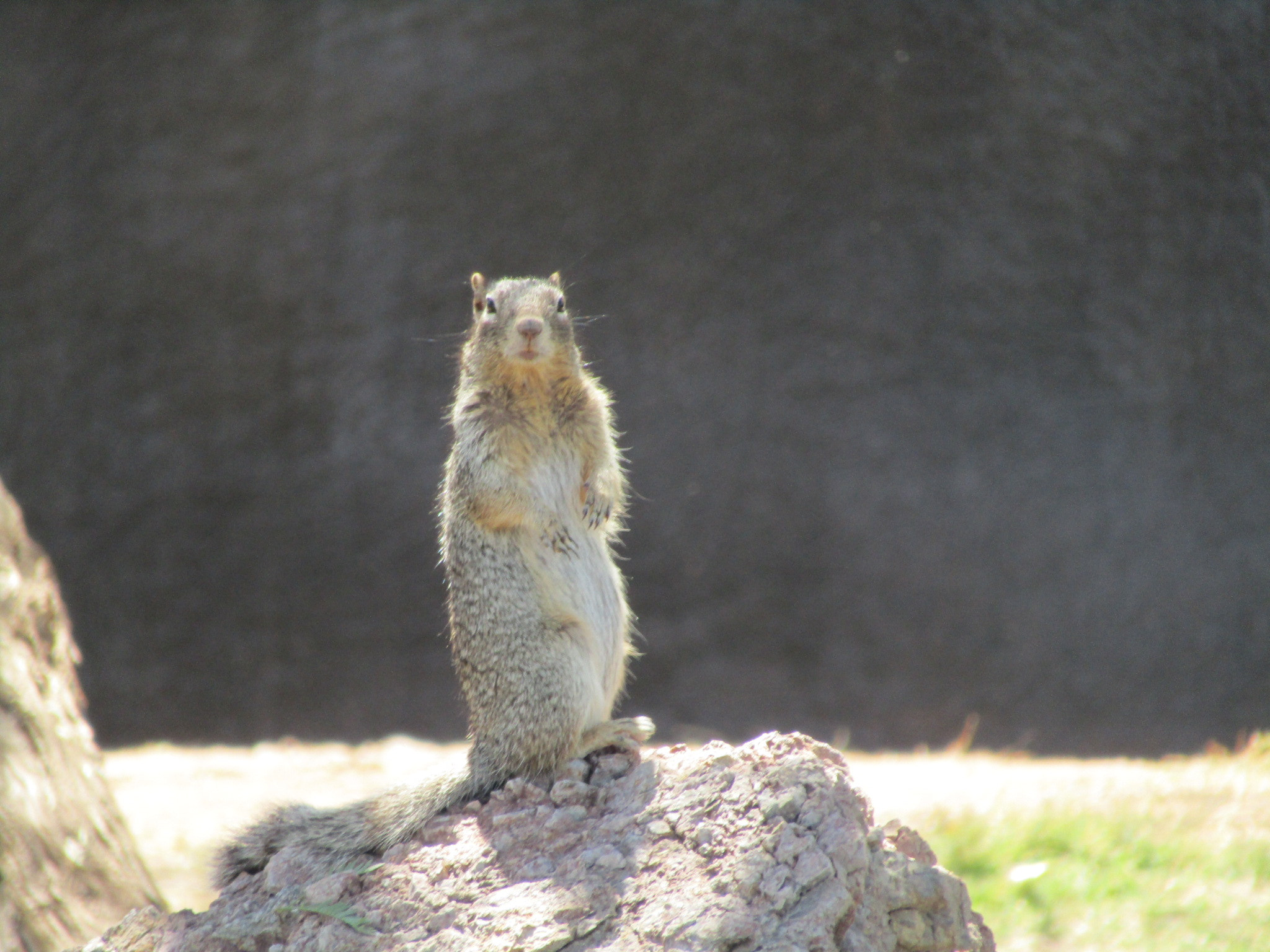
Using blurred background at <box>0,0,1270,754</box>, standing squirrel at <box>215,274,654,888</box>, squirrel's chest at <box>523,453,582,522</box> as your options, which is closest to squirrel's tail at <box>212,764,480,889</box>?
standing squirrel at <box>215,274,654,888</box>

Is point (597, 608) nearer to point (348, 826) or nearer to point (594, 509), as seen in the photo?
point (594, 509)

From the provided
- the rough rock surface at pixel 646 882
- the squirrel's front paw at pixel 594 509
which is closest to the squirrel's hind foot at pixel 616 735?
the rough rock surface at pixel 646 882

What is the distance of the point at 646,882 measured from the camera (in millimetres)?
2609

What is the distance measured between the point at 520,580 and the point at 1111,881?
257 centimetres

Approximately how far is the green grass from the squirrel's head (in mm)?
2509

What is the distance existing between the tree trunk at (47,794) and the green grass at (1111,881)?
120 inches

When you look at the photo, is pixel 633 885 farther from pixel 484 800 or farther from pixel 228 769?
pixel 228 769

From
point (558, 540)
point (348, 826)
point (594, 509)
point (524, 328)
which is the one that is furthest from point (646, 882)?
point (524, 328)

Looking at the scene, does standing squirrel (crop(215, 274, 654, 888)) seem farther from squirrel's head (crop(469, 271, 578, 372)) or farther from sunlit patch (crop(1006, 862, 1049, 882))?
sunlit patch (crop(1006, 862, 1049, 882))

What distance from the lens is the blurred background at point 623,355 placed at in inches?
330

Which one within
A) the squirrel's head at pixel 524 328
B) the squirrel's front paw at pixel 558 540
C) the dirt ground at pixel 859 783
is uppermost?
the squirrel's head at pixel 524 328

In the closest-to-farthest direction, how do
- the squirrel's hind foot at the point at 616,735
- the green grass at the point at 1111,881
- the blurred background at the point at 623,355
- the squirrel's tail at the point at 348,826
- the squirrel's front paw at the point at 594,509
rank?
the squirrel's tail at the point at 348,826 → the squirrel's hind foot at the point at 616,735 → the squirrel's front paw at the point at 594,509 → the green grass at the point at 1111,881 → the blurred background at the point at 623,355

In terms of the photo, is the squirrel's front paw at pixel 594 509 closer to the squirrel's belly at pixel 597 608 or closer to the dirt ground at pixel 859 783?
the squirrel's belly at pixel 597 608

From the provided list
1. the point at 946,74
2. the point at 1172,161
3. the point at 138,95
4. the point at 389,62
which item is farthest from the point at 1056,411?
the point at 138,95
